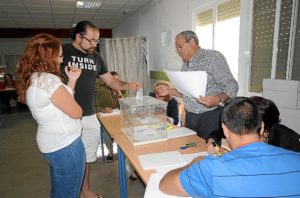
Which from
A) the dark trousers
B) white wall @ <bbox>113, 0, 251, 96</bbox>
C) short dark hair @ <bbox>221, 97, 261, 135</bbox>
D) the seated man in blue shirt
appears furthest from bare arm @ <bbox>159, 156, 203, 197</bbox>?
white wall @ <bbox>113, 0, 251, 96</bbox>

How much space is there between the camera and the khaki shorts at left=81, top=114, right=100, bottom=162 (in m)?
2.11

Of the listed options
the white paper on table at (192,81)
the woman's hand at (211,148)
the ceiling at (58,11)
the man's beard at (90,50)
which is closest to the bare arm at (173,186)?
the woman's hand at (211,148)

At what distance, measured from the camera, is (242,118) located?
81cm

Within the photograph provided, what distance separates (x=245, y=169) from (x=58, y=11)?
6142mm

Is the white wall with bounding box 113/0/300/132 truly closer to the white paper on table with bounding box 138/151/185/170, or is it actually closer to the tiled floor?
the white paper on table with bounding box 138/151/185/170

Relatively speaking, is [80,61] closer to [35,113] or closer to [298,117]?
[35,113]

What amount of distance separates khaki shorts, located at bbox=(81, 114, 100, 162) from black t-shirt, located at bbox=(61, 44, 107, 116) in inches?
2.6

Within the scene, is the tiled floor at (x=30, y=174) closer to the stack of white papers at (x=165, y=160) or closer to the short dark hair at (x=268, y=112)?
the stack of white papers at (x=165, y=160)

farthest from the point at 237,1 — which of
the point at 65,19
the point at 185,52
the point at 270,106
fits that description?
the point at 65,19

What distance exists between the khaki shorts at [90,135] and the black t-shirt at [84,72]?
7cm

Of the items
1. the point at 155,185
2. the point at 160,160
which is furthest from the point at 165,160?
the point at 155,185

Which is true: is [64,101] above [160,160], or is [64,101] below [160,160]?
above

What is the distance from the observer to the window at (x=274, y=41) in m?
2.13

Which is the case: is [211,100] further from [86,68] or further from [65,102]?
[86,68]
